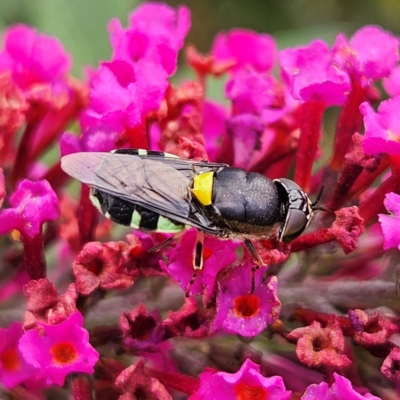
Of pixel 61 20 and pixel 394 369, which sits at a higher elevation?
pixel 61 20

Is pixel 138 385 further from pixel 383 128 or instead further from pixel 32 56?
pixel 32 56

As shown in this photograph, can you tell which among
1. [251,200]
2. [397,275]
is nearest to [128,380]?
[251,200]

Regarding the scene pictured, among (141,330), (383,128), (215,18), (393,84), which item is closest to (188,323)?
(141,330)

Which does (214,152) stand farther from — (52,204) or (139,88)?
(52,204)

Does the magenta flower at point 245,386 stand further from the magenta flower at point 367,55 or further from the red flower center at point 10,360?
the magenta flower at point 367,55

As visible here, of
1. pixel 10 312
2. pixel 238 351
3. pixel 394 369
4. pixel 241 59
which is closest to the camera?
pixel 394 369

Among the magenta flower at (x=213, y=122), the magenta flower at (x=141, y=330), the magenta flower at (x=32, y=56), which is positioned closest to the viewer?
the magenta flower at (x=141, y=330)

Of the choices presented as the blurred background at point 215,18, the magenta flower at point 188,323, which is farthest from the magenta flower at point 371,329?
the blurred background at point 215,18
